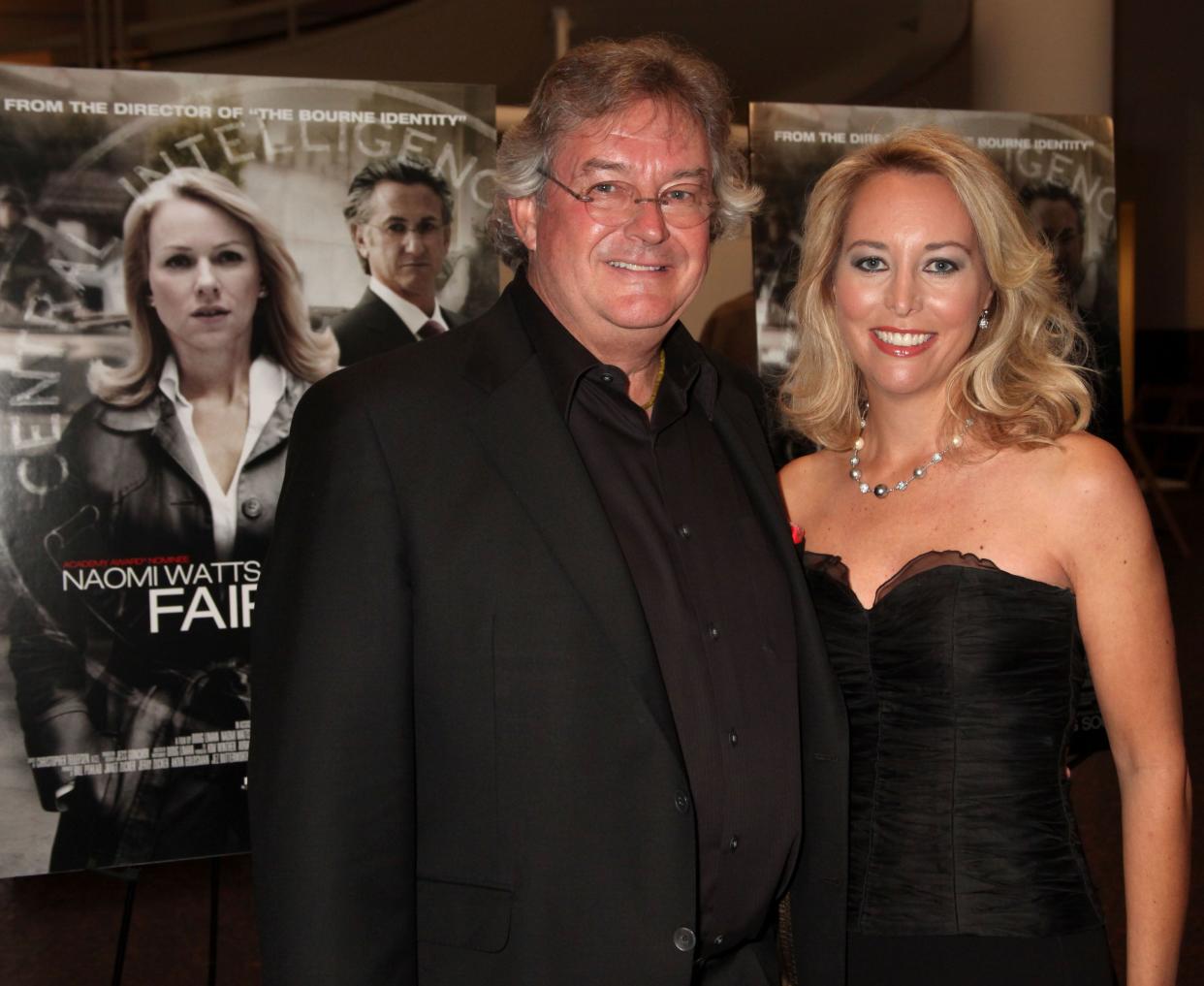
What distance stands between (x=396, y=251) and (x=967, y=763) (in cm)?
204

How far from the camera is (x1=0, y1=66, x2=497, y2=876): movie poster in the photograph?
3.09 meters

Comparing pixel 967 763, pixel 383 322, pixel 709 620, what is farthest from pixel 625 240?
pixel 383 322

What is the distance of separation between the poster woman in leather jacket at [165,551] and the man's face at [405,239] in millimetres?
222

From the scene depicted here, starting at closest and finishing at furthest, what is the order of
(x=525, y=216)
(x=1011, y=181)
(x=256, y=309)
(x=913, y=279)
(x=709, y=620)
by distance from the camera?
(x=709, y=620) < (x=525, y=216) < (x=913, y=279) < (x=256, y=309) < (x=1011, y=181)

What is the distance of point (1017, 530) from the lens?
6.77ft

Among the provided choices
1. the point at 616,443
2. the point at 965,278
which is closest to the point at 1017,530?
the point at 965,278

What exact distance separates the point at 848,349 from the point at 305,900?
1381 mm

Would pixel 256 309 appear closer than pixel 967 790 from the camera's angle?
No

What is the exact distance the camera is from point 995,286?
223 centimetres

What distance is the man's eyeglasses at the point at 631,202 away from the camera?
1877 millimetres

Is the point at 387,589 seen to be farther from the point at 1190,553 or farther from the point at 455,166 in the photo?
the point at 1190,553

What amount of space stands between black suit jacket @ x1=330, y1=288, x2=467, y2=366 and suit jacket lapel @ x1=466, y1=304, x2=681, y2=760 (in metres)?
1.61

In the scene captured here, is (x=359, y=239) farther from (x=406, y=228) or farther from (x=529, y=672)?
(x=529, y=672)

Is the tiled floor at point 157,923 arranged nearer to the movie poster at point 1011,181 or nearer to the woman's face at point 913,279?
the movie poster at point 1011,181
